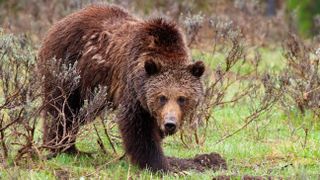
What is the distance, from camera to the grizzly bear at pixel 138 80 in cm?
720

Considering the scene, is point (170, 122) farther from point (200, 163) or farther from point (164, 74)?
point (200, 163)

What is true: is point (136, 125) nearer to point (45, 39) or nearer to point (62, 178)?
point (62, 178)

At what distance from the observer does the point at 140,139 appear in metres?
7.41

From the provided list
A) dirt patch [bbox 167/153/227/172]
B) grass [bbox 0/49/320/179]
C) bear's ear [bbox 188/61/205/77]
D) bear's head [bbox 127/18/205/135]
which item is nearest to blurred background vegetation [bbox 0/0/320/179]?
grass [bbox 0/49/320/179]

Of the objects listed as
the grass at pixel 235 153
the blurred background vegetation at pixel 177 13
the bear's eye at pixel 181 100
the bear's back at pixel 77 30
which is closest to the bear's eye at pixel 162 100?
the bear's eye at pixel 181 100

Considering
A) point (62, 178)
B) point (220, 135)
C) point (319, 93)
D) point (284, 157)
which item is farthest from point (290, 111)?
point (62, 178)

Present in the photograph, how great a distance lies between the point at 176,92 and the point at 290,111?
332 cm

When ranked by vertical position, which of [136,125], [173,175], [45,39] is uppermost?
[45,39]

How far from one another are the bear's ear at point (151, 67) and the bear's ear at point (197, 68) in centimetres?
32

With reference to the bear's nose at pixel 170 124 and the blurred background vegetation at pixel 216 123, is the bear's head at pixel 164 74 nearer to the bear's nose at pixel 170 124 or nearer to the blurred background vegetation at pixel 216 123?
the bear's nose at pixel 170 124

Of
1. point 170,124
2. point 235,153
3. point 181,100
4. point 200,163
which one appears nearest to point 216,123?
point 235,153

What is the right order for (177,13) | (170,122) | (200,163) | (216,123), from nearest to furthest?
(170,122) < (200,163) < (216,123) < (177,13)

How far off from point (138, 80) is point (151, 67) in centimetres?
24

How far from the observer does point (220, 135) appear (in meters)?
9.46
